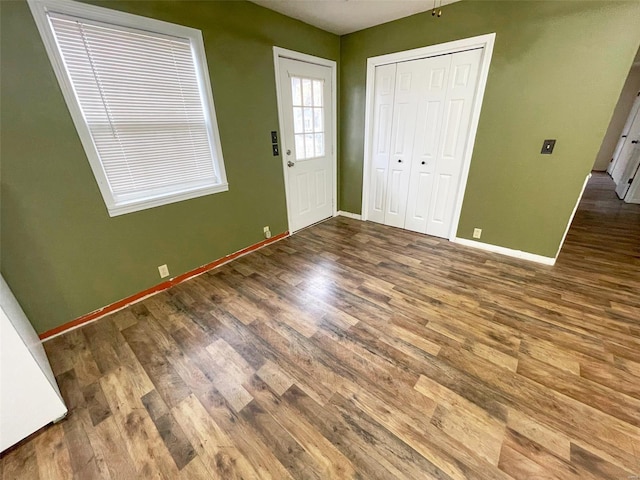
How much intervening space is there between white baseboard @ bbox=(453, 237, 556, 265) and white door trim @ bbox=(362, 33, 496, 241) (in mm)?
154

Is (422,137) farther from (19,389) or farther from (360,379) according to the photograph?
(19,389)

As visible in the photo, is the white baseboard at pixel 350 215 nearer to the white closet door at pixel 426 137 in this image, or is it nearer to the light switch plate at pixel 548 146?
the white closet door at pixel 426 137

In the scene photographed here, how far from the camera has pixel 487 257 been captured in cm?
276

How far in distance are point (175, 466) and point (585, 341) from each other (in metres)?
2.52

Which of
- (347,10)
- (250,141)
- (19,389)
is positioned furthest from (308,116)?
(19,389)

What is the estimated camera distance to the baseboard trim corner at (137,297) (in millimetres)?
1876

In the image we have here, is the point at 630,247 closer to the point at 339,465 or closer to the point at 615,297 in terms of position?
the point at 615,297

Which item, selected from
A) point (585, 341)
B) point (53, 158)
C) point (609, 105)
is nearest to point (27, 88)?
point (53, 158)

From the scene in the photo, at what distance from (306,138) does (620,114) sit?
888 centimetres

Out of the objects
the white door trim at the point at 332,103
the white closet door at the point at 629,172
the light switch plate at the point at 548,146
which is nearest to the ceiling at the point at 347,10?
the white door trim at the point at 332,103

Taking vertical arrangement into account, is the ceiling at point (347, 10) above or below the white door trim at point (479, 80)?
above

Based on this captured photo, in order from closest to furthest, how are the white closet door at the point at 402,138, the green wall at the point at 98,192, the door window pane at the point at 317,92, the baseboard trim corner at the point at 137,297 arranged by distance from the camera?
the green wall at the point at 98,192
the baseboard trim corner at the point at 137,297
the white closet door at the point at 402,138
the door window pane at the point at 317,92

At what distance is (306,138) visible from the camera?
10.8 ft

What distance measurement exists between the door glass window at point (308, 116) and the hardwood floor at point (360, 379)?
177 cm
